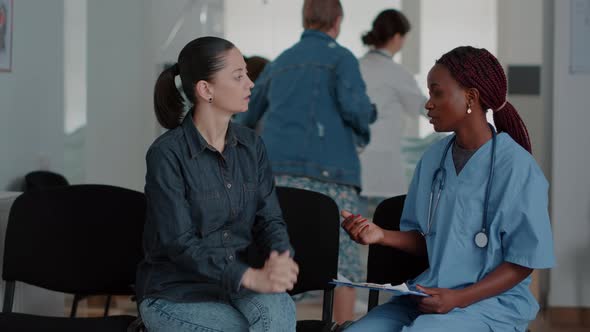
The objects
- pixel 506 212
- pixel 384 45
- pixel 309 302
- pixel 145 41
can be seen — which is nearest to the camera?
pixel 506 212

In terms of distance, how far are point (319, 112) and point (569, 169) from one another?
156 cm

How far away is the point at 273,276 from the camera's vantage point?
1989 millimetres

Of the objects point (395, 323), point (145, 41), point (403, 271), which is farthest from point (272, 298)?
point (145, 41)

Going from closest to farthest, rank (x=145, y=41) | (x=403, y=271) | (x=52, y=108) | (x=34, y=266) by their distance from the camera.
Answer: (x=403, y=271), (x=34, y=266), (x=52, y=108), (x=145, y=41)

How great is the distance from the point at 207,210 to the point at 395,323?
0.55 meters

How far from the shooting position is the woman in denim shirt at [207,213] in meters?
2.16

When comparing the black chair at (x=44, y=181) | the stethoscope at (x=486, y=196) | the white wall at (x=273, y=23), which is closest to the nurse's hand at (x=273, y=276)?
the stethoscope at (x=486, y=196)

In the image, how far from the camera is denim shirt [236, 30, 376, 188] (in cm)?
347

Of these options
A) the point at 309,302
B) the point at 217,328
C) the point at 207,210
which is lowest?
the point at 309,302

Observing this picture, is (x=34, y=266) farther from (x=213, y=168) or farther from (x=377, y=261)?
(x=377, y=261)

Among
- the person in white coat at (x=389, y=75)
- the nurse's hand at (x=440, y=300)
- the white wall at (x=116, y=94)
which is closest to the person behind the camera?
the nurse's hand at (x=440, y=300)

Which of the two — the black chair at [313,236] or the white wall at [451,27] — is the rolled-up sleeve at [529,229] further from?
the white wall at [451,27]

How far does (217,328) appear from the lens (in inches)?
86.3

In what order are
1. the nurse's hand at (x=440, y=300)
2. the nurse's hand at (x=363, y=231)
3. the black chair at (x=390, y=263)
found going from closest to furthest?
the nurse's hand at (x=440, y=300) → the nurse's hand at (x=363, y=231) → the black chair at (x=390, y=263)
